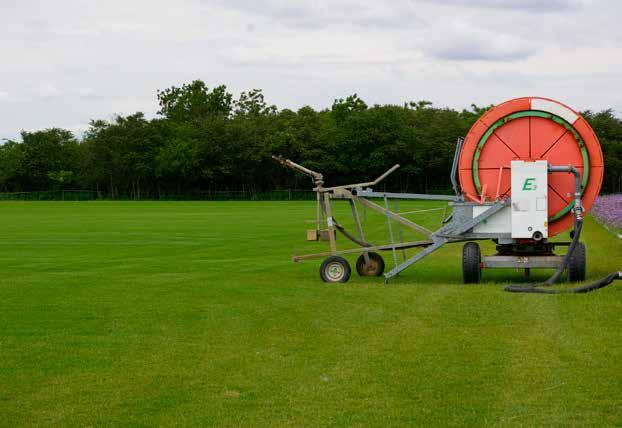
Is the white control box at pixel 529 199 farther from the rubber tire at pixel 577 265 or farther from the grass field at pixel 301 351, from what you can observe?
the grass field at pixel 301 351

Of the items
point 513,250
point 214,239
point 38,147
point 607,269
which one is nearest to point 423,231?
point 513,250

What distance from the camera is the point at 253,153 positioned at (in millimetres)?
129000

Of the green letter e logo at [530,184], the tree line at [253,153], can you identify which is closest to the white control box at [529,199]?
the green letter e logo at [530,184]

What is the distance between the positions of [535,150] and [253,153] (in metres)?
111

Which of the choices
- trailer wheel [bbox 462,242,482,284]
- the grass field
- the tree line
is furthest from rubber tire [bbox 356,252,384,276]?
the tree line

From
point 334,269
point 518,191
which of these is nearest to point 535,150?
point 518,191

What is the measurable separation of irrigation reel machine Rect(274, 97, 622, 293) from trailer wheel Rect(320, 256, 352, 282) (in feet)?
0.06

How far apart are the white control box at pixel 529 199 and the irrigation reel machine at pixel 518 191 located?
2 cm

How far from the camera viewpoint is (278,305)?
16391 millimetres

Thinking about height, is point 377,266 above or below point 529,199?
below

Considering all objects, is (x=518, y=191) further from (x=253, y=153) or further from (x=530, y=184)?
(x=253, y=153)

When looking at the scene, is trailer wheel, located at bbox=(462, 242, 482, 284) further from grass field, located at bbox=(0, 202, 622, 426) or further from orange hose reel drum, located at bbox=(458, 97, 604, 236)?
orange hose reel drum, located at bbox=(458, 97, 604, 236)

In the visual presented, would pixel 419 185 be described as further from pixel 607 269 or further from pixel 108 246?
pixel 607 269

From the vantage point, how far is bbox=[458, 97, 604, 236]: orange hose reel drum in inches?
749
